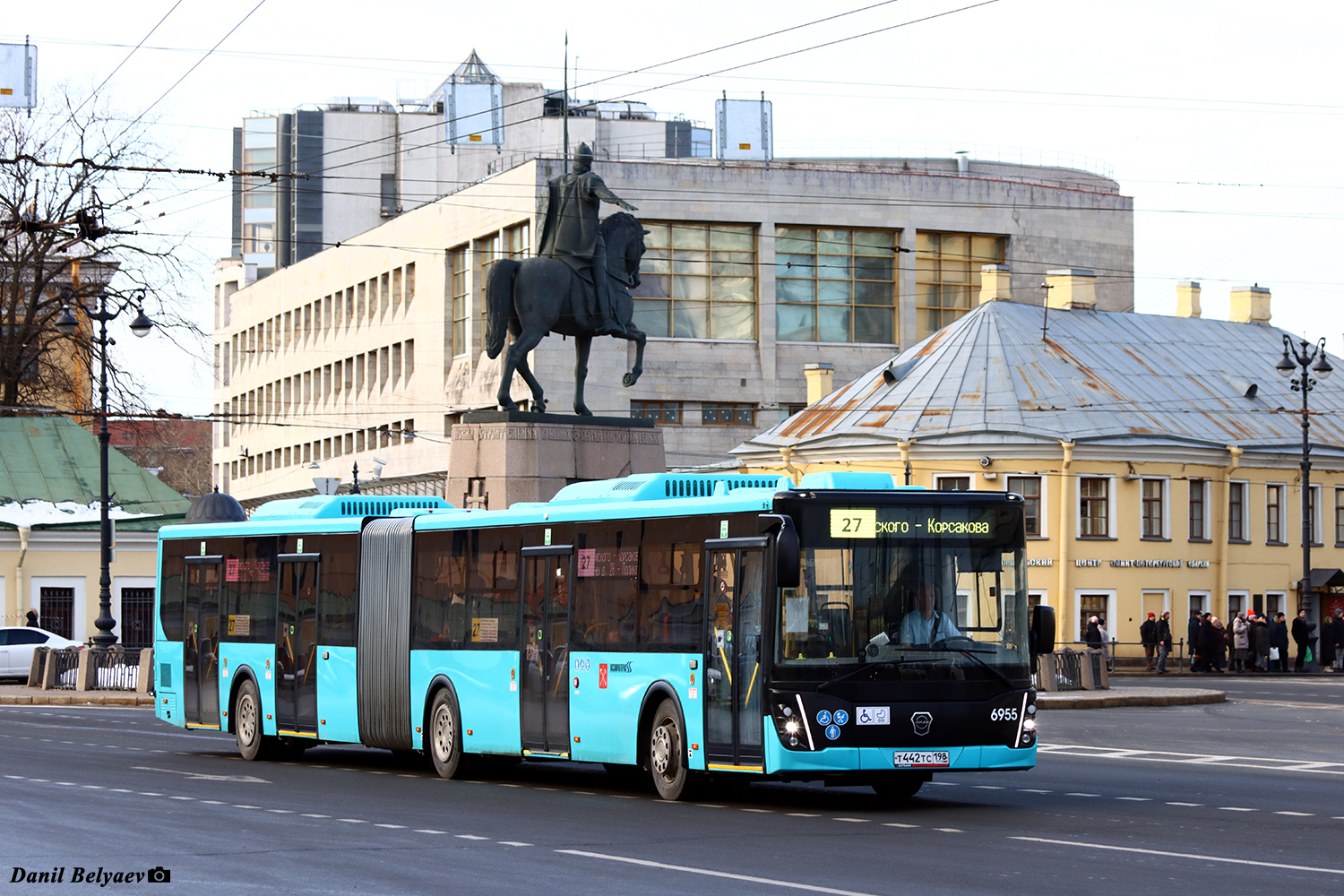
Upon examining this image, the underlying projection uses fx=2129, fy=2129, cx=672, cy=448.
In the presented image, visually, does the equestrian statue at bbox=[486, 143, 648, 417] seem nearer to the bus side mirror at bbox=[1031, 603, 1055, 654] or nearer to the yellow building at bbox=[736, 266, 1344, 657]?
the bus side mirror at bbox=[1031, 603, 1055, 654]

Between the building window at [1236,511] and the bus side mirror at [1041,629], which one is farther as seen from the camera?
the building window at [1236,511]

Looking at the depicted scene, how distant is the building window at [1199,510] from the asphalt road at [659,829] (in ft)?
113

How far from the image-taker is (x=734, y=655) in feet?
56.3

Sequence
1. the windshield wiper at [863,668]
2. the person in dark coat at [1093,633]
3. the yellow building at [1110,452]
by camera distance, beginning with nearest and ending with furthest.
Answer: the windshield wiper at [863,668]
the person in dark coat at [1093,633]
the yellow building at [1110,452]

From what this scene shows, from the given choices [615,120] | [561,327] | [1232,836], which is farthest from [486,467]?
[615,120]

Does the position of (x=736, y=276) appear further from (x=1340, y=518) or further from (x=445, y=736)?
(x=445, y=736)

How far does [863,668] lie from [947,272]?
6789 centimetres

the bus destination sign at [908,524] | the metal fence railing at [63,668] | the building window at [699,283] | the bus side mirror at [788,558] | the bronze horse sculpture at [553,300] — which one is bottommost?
the metal fence railing at [63,668]

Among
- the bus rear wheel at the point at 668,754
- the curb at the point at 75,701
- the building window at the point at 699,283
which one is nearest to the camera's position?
the bus rear wheel at the point at 668,754

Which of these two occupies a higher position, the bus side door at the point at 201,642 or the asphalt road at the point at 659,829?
the bus side door at the point at 201,642

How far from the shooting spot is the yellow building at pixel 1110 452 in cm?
5650

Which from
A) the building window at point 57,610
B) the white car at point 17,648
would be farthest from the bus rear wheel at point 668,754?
the building window at point 57,610

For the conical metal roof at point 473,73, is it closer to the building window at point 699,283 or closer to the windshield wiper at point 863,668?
the building window at point 699,283

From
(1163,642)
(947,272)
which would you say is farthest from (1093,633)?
(947,272)
